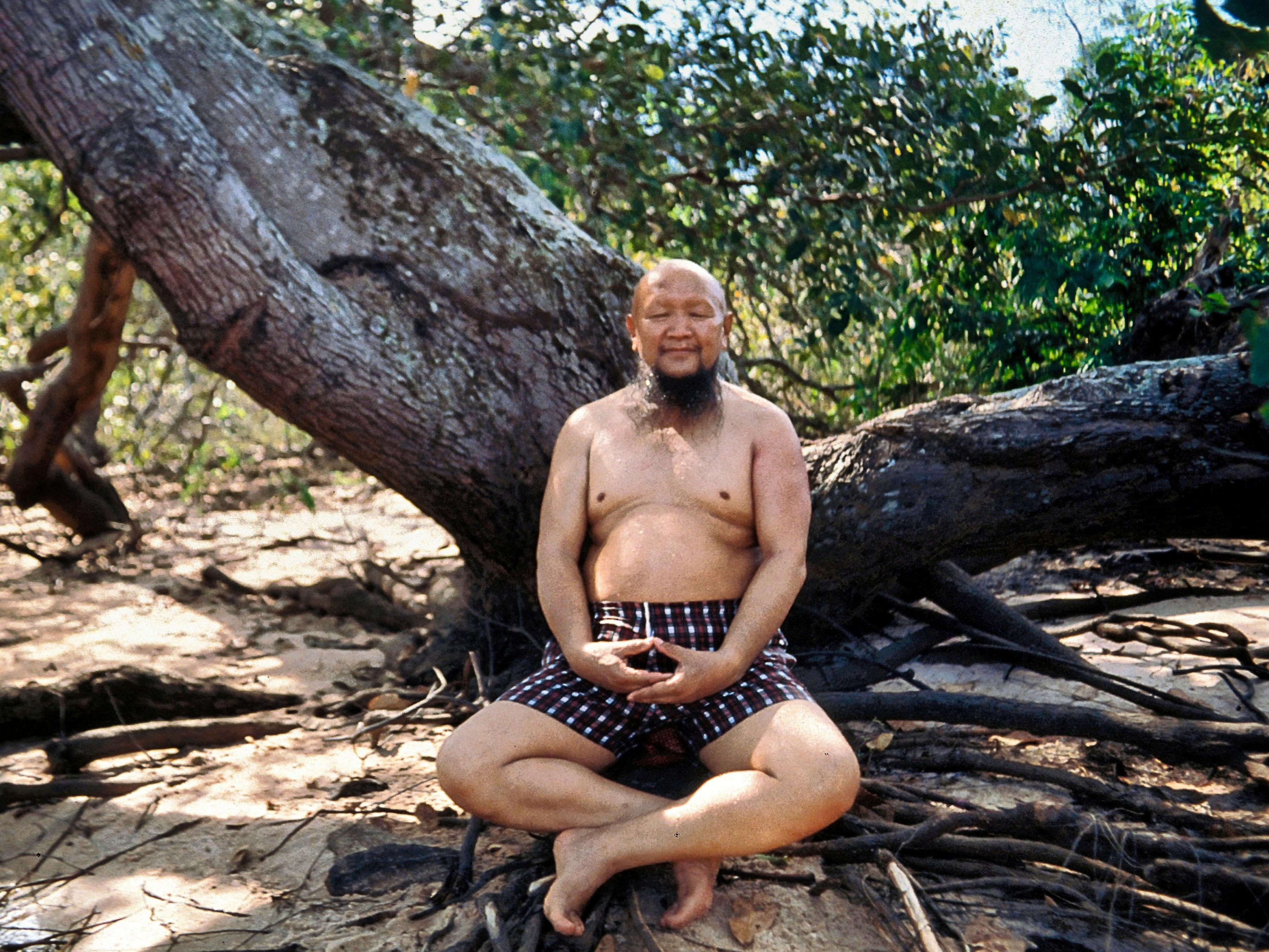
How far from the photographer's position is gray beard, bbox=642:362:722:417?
276 centimetres

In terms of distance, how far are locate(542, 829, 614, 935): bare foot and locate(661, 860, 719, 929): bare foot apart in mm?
149

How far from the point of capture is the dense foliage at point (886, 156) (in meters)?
4.12

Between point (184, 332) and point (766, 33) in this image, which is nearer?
point (184, 332)

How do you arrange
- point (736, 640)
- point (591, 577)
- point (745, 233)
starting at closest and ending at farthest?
point (736, 640) < point (591, 577) < point (745, 233)

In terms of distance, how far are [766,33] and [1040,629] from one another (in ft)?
8.78

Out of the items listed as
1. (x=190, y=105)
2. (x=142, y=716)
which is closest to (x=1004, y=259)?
(x=190, y=105)

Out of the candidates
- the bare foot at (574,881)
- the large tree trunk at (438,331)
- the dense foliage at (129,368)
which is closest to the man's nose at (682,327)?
the large tree trunk at (438,331)

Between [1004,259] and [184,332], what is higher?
[1004,259]

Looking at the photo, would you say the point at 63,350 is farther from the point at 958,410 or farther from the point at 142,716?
the point at 958,410

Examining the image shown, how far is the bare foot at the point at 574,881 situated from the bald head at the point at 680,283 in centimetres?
137

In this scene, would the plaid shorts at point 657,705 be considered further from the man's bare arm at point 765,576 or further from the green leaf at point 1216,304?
the green leaf at point 1216,304

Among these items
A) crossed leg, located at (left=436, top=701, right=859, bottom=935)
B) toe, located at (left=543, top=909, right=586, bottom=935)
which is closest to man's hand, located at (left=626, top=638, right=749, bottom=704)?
crossed leg, located at (left=436, top=701, right=859, bottom=935)

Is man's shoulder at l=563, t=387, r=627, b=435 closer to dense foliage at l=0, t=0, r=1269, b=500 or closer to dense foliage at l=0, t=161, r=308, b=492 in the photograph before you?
dense foliage at l=0, t=0, r=1269, b=500

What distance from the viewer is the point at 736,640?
2.48 m
